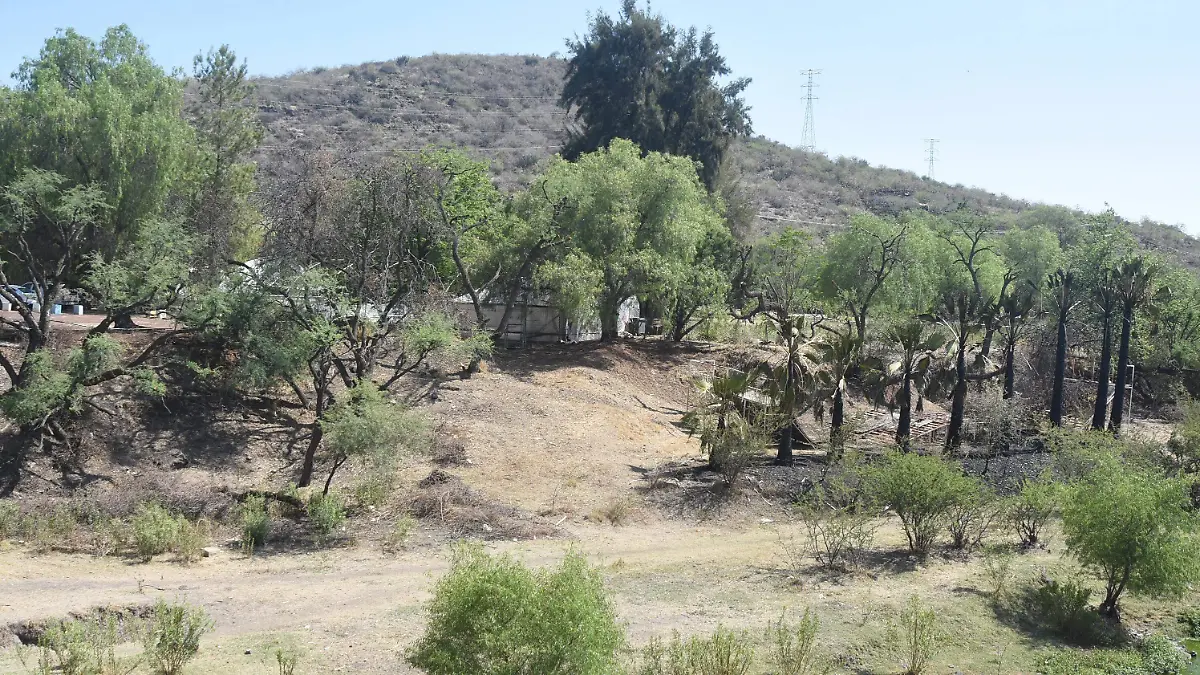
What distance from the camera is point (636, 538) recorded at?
1722 cm

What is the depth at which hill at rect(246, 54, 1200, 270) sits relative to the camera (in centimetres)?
7750

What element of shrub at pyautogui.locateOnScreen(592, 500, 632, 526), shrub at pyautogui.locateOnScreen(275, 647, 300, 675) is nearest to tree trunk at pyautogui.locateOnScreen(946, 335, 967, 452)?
shrub at pyautogui.locateOnScreen(592, 500, 632, 526)

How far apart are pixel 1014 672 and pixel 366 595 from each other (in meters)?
8.76

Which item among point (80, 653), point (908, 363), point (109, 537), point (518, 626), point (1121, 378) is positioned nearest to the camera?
point (518, 626)

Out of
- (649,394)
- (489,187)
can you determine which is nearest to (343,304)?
(649,394)

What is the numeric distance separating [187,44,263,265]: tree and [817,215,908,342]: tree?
2001cm

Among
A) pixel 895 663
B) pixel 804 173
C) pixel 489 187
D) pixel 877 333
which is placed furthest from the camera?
pixel 804 173

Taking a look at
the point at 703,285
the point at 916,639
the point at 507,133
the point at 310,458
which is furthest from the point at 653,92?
the point at 507,133

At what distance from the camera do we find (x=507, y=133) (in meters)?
88.4

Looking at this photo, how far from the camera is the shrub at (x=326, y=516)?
1670 centimetres

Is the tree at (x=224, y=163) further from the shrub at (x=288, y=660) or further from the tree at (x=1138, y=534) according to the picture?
the tree at (x=1138, y=534)

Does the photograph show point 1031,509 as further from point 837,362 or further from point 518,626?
point 518,626

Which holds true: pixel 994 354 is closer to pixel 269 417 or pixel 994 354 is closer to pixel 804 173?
pixel 269 417

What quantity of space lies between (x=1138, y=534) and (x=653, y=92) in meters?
34.2
